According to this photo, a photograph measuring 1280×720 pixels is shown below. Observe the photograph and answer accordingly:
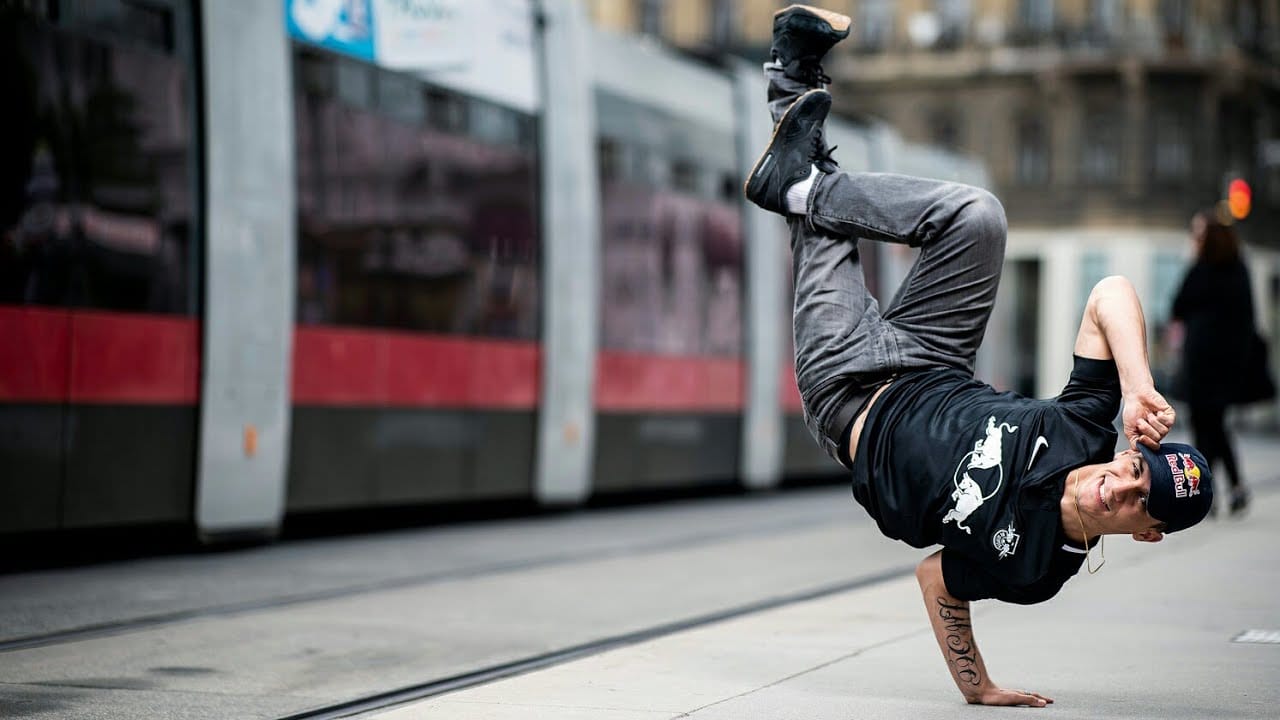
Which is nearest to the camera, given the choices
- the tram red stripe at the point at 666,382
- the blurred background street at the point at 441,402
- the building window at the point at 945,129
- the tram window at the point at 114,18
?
the blurred background street at the point at 441,402

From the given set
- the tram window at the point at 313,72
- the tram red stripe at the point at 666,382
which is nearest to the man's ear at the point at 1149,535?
the tram window at the point at 313,72

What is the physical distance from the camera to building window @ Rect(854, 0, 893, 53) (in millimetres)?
49156

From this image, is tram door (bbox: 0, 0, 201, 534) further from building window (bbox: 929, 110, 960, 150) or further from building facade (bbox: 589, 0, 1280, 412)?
building window (bbox: 929, 110, 960, 150)

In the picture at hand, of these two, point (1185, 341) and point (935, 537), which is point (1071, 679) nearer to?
point (935, 537)

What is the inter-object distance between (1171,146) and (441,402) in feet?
123

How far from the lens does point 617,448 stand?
14852 mm

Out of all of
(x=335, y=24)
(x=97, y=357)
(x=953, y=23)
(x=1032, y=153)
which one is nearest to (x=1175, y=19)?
(x=1032, y=153)

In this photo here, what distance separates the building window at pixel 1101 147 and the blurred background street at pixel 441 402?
2901cm

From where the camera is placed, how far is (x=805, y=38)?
555 cm

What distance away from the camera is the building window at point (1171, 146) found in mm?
46312

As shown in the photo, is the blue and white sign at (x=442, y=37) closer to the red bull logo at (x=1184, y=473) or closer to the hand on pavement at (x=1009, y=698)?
the hand on pavement at (x=1009, y=698)

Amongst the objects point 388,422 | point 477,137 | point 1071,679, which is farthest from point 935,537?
point 477,137

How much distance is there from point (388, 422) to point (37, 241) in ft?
10.8

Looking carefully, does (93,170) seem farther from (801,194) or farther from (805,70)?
(801,194)
